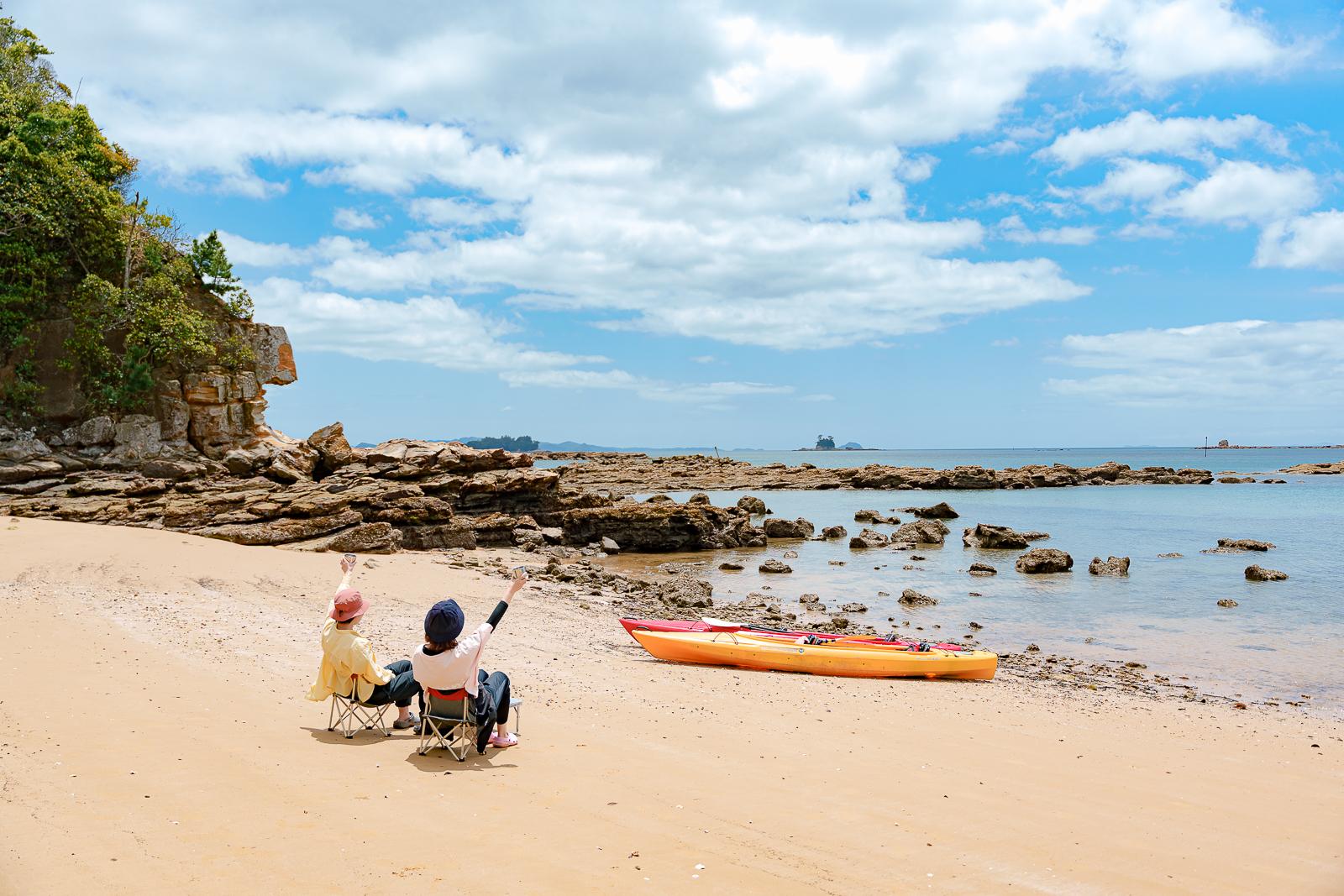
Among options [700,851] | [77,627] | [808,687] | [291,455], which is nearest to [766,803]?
[700,851]

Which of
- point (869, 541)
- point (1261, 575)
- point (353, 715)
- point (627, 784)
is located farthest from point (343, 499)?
point (1261, 575)

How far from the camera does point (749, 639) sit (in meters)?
12.8

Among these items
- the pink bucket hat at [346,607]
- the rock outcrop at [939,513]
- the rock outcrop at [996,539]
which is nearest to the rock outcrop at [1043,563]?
the rock outcrop at [996,539]

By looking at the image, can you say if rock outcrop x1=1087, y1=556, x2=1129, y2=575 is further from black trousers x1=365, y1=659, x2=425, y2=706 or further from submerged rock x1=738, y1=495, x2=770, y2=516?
black trousers x1=365, y1=659, x2=425, y2=706

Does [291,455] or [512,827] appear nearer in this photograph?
[512,827]

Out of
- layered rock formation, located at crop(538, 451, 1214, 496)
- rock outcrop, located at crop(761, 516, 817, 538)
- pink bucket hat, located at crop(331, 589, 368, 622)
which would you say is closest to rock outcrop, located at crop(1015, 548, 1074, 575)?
rock outcrop, located at crop(761, 516, 817, 538)

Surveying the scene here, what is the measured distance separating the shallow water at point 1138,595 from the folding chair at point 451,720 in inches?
472

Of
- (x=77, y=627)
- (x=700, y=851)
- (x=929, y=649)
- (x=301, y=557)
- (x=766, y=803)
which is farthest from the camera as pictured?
(x=301, y=557)

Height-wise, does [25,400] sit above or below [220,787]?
above

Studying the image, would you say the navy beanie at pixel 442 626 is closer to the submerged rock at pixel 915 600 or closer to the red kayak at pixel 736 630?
the red kayak at pixel 736 630

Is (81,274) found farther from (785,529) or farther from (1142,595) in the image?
(1142,595)

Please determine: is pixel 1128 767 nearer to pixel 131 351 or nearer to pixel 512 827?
pixel 512 827

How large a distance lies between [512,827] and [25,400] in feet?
107

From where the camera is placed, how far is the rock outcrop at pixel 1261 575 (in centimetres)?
2412
